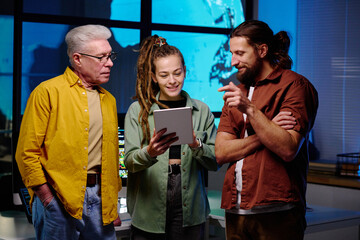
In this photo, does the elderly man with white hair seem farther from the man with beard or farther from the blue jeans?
the man with beard

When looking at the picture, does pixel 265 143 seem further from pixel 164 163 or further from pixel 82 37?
pixel 82 37

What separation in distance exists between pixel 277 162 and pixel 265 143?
0.10m

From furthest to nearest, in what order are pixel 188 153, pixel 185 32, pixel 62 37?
pixel 185 32
pixel 62 37
pixel 188 153

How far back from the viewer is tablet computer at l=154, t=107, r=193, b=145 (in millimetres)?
2082

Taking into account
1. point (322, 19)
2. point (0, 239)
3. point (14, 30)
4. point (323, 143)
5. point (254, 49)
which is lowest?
point (0, 239)

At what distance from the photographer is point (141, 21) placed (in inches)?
169

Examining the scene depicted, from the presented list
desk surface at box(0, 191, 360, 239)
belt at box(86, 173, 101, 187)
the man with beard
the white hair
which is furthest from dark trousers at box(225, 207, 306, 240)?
the white hair

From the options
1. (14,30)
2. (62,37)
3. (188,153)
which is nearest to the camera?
(188,153)

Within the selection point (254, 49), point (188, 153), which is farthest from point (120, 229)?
point (254, 49)

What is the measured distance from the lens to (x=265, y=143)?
6.26ft

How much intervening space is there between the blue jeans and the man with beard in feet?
1.81

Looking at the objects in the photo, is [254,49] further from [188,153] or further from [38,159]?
[38,159]

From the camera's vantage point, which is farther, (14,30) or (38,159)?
(14,30)

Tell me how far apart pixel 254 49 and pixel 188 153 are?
596mm
